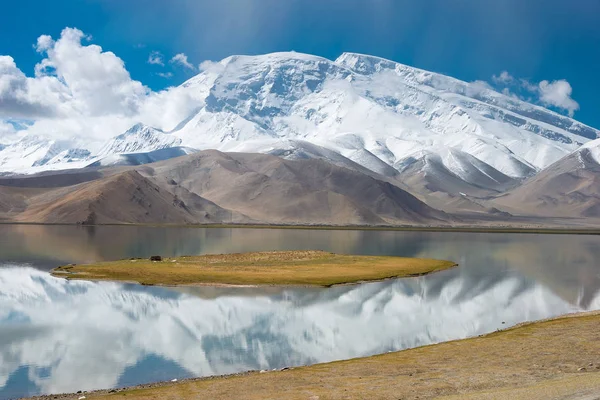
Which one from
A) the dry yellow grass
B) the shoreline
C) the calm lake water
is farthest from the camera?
the dry yellow grass

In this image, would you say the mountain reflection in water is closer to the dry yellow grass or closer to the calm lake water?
the calm lake water

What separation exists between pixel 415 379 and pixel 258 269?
50.7 m

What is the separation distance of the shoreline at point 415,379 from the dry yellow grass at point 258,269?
3253 centimetres

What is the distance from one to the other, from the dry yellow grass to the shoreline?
3253 centimetres

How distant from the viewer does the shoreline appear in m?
21.7

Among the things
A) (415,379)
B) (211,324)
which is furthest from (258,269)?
(415,379)

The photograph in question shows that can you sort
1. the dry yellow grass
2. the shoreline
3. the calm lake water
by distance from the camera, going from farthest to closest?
the dry yellow grass
the calm lake water
the shoreline

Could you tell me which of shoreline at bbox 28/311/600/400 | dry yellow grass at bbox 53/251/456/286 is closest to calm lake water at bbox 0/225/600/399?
shoreline at bbox 28/311/600/400

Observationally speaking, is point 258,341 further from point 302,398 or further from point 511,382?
Result: point 511,382

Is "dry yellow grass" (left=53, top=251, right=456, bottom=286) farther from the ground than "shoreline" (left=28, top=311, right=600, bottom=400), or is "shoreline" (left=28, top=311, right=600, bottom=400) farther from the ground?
"dry yellow grass" (left=53, top=251, right=456, bottom=286)

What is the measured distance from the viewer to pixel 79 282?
6362cm

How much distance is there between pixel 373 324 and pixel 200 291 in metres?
20.7

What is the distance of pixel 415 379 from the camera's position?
84.2 feet

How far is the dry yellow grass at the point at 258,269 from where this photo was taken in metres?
66.5
